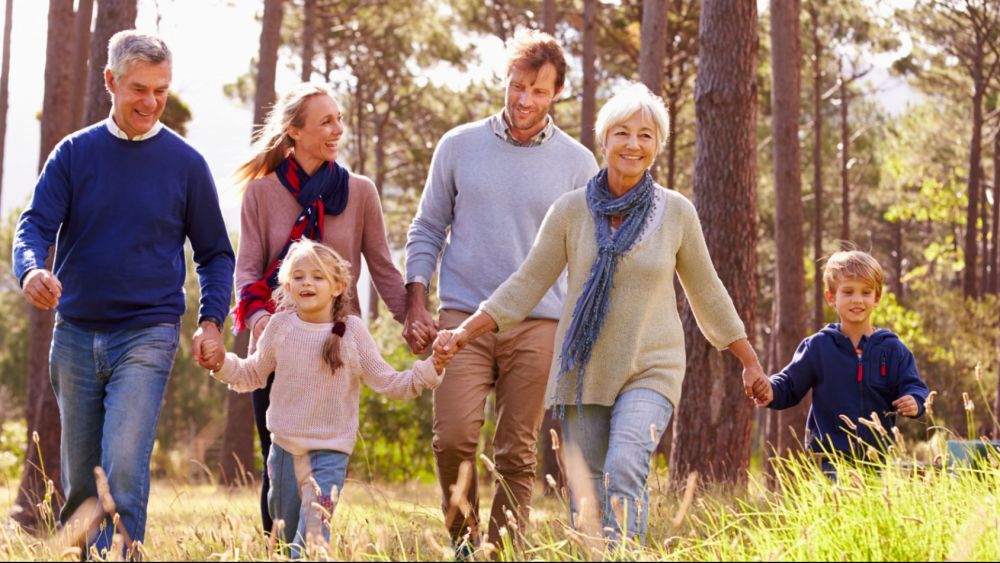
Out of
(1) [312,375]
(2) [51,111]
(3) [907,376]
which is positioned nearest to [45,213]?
(1) [312,375]

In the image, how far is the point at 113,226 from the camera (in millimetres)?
5066

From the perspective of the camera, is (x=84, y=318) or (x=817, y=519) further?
(x=84, y=318)

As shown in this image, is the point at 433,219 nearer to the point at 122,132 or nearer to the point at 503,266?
the point at 503,266

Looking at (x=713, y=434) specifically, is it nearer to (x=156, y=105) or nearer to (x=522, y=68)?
(x=522, y=68)

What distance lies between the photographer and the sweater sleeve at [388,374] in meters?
5.05

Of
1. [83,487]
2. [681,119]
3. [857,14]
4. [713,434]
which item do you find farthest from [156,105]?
[857,14]

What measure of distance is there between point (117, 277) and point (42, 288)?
53 centimetres

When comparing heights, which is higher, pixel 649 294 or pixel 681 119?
pixel 681 119

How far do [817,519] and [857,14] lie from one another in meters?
28.2

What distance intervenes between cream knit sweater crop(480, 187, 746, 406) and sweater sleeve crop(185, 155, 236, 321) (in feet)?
3.73

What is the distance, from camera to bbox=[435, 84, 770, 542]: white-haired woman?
4.95m

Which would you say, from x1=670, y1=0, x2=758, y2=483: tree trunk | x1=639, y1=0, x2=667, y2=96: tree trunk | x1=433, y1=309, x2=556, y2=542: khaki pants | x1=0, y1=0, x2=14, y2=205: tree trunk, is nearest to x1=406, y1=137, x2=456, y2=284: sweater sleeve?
x1=433, y1=309, x2=556, y2=542: khaki pants

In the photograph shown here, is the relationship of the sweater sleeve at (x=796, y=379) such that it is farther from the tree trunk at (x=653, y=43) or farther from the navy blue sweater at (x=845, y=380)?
the tree trunk at (x=653, y=43)

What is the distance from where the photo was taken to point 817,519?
13.3 feet
